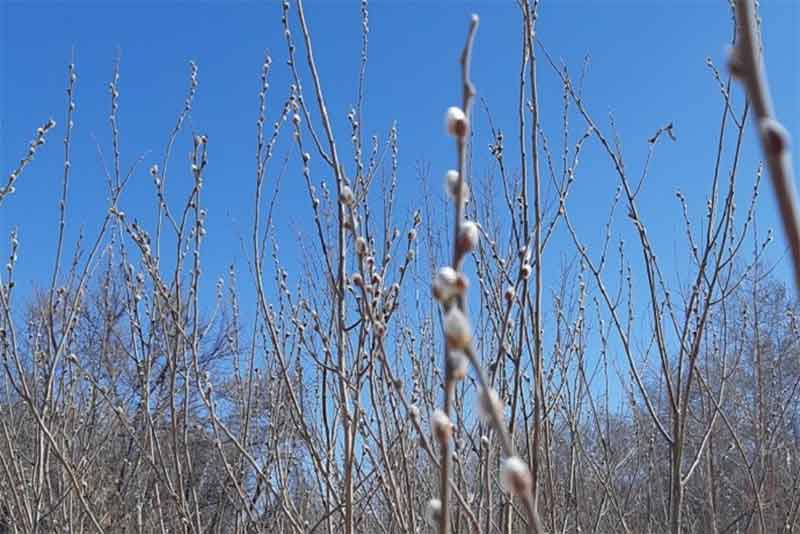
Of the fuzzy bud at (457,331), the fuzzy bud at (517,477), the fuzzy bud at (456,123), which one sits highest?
the fuzzy bud at (456,123)

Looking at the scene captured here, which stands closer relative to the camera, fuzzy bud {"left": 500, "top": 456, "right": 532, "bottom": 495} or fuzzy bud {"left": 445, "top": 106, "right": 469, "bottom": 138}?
fuzzy bud {"left": 500, "top": 456, "right": 532, "bottom": 495}

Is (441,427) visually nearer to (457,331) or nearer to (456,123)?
(457,331)

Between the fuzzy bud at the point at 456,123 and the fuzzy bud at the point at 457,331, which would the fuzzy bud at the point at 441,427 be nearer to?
the fuzzy bud at the point at 457,331

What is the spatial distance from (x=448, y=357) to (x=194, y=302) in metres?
1.77

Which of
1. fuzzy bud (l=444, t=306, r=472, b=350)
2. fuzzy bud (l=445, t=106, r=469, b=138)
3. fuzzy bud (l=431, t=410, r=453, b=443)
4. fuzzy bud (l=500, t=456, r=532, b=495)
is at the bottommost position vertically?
fuzzy bud (l=500, t=456, r=532, b=495)

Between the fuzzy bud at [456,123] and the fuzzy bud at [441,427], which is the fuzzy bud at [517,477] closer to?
the fuzzy bud at [441,427]

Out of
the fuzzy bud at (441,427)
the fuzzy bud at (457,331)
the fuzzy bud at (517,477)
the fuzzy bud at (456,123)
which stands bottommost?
the fuzzy bud at (517,477)

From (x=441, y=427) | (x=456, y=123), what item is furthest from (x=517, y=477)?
(x=456, y=123)

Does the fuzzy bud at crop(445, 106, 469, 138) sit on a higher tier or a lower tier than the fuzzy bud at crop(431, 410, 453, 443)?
higher

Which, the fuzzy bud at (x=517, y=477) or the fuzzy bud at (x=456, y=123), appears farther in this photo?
the fuzzy bud at (x=456, y=123)

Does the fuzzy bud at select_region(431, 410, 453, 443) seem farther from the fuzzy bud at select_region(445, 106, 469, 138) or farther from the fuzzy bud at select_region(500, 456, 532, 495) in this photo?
the fuzzy bud at select_region(445, 106, 469, 138)

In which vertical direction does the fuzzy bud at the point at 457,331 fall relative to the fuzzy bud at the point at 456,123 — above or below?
below

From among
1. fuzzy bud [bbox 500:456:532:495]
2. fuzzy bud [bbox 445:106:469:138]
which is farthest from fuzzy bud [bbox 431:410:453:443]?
fuzzy bud [bbox 445:106:469:138]

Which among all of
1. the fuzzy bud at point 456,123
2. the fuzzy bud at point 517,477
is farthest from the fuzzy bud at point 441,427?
the fuzzy bud at point 456,123
